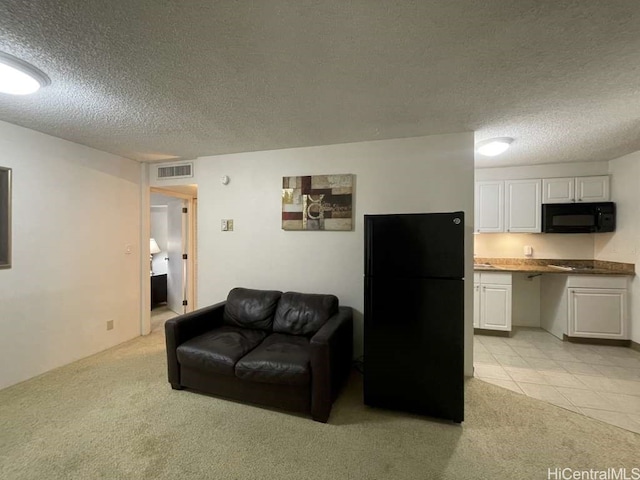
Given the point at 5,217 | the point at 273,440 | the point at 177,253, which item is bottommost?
the point at 273,440

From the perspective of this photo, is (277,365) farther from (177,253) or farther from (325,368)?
(177,253)

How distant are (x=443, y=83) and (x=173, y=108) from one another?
2036 mm

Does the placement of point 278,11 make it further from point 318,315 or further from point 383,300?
point 318,315

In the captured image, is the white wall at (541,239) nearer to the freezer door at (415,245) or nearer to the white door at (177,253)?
the freezer door at (415,245)

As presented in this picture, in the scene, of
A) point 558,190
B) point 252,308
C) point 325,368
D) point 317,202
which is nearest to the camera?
point 325,368

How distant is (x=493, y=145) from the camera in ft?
9.13

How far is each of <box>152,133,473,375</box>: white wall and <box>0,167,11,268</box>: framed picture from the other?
5.23 feet

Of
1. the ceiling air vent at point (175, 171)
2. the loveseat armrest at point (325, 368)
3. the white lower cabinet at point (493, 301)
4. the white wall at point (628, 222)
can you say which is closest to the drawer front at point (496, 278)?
the white lower cabinet at point (493, 301)

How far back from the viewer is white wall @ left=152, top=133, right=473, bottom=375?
8.57 feet

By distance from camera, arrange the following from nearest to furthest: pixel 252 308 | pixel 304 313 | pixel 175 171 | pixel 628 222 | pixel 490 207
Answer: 1. pixel 304 313
2. pixel 252 308
3. pixel 628 222
4. pixel 175 171
5. pixel 490 207

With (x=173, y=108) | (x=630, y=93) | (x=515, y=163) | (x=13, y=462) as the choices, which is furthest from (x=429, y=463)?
(x=515, y=163)

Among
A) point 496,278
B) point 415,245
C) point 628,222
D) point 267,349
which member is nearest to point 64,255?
point 267,349

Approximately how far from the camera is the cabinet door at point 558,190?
365 centimetres

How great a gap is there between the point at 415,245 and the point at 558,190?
3196 mm
